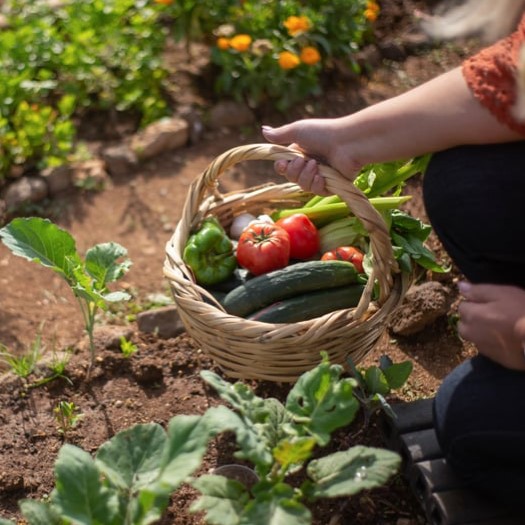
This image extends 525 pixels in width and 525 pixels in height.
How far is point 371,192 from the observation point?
2.66 meters

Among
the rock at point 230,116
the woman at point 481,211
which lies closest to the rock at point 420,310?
the woman at point 481,211

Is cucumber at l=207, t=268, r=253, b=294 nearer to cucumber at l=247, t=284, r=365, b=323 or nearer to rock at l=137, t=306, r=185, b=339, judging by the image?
cucumber at l=247, t=284, r=365, b=323

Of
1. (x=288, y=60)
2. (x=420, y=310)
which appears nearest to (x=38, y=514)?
(x=420, y=310)

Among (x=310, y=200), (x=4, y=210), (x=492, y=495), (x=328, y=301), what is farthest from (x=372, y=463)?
(x=4, y=210)

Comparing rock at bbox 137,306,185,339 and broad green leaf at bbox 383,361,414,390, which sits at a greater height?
broad green leaf at bbox 383,361,414,390

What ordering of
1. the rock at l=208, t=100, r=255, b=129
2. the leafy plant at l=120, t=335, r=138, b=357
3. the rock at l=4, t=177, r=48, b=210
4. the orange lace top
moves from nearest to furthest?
1. the orange lace top
2. the leafy plant at l=120, t=335, r=138, b=357
3. the rock at l=4, t=177, r=48, b=210
4. the rock at l=208, t=100, r=255, b=129

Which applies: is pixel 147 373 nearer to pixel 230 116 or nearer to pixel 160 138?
pixel 160 138

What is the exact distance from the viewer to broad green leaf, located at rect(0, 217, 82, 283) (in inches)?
98.5

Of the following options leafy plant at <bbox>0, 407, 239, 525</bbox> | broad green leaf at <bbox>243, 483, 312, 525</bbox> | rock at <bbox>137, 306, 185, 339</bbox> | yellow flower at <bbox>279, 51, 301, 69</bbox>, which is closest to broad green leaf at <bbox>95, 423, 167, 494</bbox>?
leafy plant at <bbox>0, 407, 239, 525</bbox>

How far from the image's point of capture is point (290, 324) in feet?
7.38

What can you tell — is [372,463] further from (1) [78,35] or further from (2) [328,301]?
(1) [78,35]

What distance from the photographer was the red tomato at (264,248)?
8.43 ft

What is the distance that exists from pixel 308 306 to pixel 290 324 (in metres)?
0.23

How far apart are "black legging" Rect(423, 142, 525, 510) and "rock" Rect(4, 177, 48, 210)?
2153 mm
